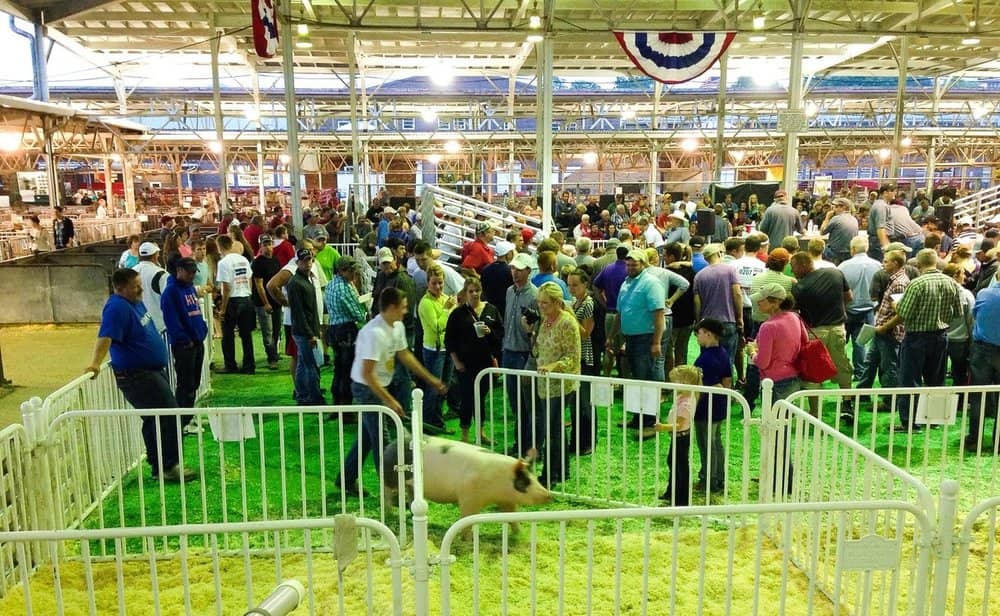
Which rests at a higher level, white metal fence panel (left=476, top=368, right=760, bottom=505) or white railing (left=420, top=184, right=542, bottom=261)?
white railing (left=420, top=184, right=542, bottom=261)

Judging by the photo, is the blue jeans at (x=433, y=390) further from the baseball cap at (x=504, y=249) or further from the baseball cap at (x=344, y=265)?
the baseball cap at (x=504, y=249)

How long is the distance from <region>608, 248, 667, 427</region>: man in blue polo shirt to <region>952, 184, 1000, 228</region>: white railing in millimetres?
15013

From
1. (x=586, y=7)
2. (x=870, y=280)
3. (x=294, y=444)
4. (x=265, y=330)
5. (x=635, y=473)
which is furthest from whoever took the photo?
(x=586, y=7)

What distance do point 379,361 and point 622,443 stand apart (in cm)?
228

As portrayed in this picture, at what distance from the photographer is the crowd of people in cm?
531

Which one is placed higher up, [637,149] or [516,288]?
[637,149]

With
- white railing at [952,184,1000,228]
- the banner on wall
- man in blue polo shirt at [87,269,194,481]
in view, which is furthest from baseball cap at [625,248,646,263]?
white railing at [952,184,1000,228]

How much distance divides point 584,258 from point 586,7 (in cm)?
1012

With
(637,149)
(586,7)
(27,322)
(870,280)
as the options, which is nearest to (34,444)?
(870,280)

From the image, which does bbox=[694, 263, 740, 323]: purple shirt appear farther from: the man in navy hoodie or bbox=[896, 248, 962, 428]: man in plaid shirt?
the man in navy hoodie

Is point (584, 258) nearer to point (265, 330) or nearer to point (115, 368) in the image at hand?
point (265, 330)

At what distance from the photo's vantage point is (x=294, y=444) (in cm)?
689

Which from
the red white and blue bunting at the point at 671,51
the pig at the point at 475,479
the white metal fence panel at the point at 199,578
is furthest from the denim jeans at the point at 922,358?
the red white and blue bunting at the point at 671,51

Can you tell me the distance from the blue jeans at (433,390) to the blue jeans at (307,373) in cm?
119
